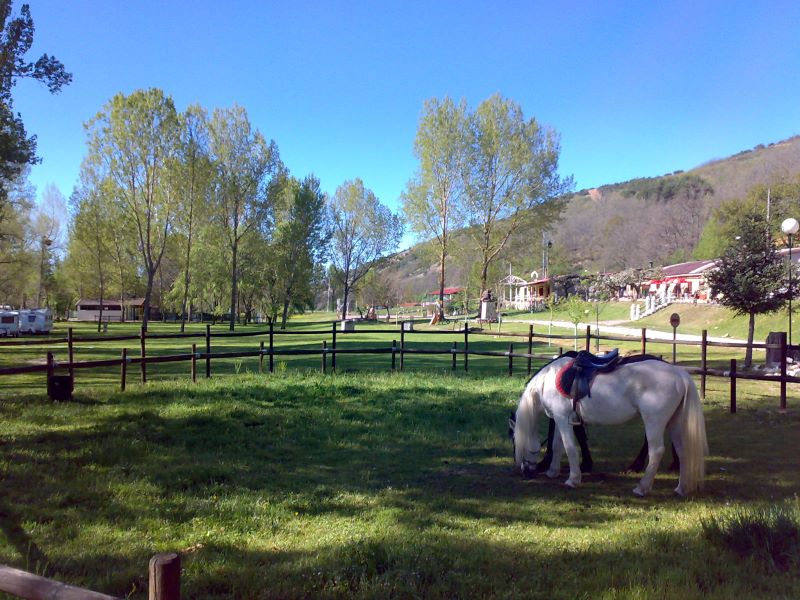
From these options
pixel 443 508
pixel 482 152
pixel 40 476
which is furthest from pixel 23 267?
pixel 443 508

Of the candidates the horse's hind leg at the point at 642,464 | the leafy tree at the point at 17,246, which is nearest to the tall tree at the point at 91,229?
the leafy tree at the point at 17,246

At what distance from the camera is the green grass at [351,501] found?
10.4ft

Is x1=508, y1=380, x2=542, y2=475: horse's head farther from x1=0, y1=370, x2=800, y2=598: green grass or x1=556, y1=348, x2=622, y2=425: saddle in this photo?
x1=556, y1=348, x2=622, y2=425: saddle

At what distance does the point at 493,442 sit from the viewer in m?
7.12

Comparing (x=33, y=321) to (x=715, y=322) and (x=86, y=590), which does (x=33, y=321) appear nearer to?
(x=86, y=590)

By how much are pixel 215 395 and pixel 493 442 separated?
5.07m

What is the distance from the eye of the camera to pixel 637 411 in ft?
17.1

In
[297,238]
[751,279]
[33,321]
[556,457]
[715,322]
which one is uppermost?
[297,238]

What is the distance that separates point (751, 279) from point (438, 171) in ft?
102

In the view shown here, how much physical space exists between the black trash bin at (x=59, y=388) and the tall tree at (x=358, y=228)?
48.7m

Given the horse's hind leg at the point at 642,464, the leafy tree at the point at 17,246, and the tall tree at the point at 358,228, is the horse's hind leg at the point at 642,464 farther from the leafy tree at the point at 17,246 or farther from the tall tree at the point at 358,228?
the tall tree at the point at 358,228

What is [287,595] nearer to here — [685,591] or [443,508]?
[443,508]

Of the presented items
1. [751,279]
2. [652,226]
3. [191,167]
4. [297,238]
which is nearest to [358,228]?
[297,238]

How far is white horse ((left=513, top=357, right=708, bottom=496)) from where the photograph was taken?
4965mm
